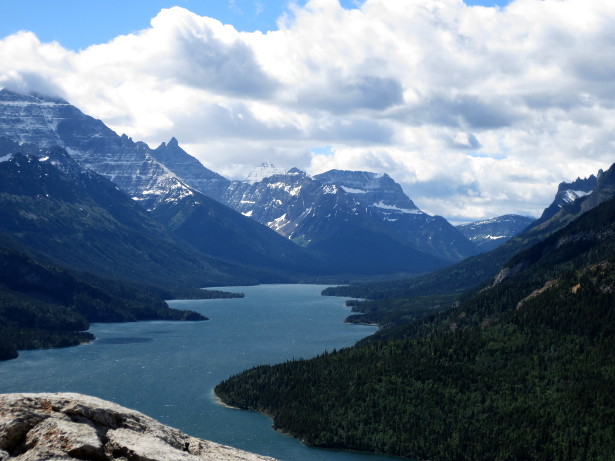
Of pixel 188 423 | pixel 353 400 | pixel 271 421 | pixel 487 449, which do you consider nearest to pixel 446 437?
pixel 487 449

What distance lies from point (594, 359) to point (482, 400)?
33.7m

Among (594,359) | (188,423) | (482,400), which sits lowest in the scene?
(188,423)

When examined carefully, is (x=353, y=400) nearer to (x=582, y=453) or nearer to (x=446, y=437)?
(x=446, y=437)

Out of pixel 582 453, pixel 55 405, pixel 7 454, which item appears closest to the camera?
pixel 7 454

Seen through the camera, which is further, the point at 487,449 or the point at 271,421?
the point at 271,421

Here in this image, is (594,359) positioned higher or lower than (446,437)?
higher

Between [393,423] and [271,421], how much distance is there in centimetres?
3287

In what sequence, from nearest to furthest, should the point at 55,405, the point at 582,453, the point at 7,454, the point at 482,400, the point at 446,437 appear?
the point at 7,454
the point at 55,405
the point at 582,453
the point at 446,437
the point at 482,400

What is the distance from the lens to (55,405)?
118ft

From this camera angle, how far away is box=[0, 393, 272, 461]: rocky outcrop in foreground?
105 ft

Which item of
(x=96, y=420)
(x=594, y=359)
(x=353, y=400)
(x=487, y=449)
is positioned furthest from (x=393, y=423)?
(x=96, y=420)

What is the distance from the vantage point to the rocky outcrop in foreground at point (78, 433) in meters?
32.1

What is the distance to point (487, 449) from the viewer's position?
160625mm

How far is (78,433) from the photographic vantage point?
32.9 metres
